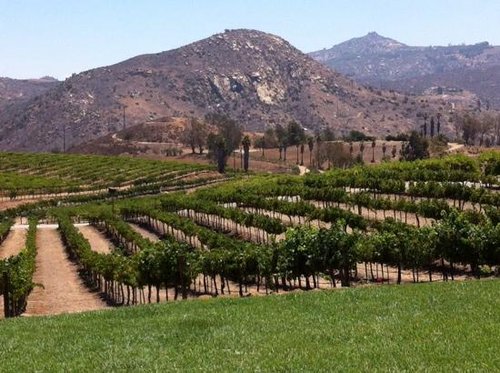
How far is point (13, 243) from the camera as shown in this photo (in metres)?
73.6

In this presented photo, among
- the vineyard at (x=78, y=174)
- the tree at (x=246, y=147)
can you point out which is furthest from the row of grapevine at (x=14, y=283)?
the tree at (x=246, y=147)

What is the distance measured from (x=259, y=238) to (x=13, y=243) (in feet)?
102

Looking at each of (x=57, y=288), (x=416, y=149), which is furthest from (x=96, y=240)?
(x=416, y=149)

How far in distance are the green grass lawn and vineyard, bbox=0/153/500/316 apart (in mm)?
13219

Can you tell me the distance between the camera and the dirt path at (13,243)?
6625 cm

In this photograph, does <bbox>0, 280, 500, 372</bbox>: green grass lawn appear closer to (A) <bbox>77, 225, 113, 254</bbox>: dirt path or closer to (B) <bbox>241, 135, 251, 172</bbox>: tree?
(A) <bbox>77, 225, 113, 254</bbox>: dirt path

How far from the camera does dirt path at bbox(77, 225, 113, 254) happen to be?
67.8m

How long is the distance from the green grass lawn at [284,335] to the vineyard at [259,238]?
1322 centimetres

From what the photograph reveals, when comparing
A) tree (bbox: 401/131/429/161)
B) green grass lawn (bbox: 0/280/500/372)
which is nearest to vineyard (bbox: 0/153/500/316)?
green grass lawn (bbox: 0/280/500/372)

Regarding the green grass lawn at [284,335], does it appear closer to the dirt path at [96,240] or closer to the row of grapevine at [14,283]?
the row of grapevine at [14,283]

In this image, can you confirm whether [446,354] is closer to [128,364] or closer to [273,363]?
[273,363]

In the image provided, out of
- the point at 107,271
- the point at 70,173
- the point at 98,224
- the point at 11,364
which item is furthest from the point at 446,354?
the point at 70,173

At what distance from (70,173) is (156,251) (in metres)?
107

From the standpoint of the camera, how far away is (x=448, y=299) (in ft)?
69.0
